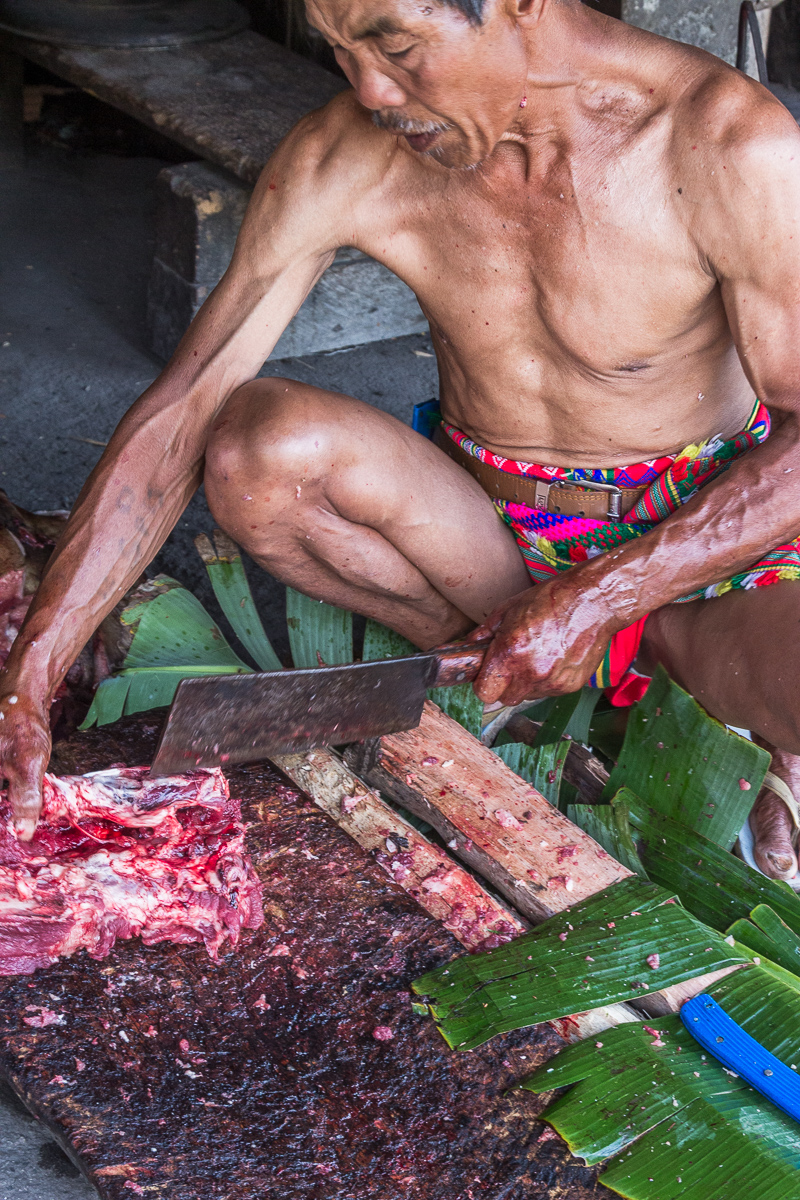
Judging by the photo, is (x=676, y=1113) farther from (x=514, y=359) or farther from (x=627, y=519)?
(x=514, y=359)

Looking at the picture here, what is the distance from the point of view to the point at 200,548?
257cm

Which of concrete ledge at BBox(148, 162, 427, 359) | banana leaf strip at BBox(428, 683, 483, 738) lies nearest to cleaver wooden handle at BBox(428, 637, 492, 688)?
banana leaf strip at BBox(428, 683, 483, 738)

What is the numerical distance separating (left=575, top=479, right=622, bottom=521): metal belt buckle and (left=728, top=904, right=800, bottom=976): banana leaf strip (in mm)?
764

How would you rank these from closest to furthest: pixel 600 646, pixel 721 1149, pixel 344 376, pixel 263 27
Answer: pixel 721 1149, pixel 600 646, pixel 344 376, pixel 263 27

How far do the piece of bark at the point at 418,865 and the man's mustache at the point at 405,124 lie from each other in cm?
111

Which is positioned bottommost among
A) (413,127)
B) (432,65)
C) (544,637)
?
(544,637)

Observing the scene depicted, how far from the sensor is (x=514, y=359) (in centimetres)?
206

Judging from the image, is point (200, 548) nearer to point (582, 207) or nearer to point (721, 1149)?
point (582, 207)

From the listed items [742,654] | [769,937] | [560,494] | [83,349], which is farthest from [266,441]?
[83,349]

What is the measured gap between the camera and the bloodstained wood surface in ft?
4.86

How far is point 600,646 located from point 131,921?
89 centimetres

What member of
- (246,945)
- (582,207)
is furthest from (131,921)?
(582,207)

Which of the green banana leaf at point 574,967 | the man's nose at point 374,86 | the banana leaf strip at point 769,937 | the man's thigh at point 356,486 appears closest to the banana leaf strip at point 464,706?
the man's thigh at point 356,486

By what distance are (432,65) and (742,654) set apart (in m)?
1.13
